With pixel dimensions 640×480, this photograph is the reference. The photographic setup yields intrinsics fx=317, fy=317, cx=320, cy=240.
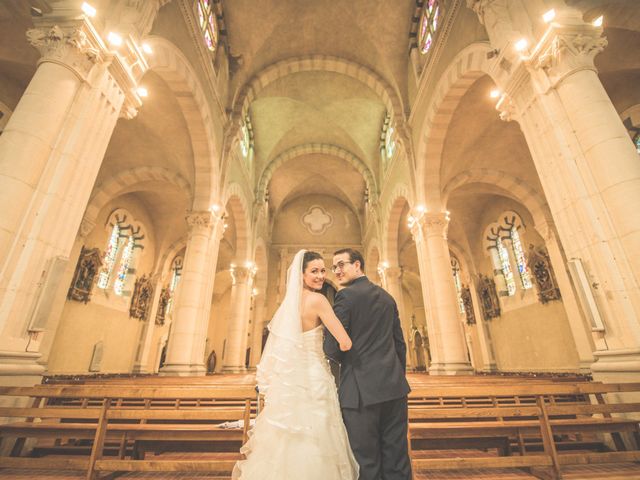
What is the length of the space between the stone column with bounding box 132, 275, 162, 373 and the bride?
50.8ft

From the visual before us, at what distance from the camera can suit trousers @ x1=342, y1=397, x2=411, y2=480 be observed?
4.96 ft

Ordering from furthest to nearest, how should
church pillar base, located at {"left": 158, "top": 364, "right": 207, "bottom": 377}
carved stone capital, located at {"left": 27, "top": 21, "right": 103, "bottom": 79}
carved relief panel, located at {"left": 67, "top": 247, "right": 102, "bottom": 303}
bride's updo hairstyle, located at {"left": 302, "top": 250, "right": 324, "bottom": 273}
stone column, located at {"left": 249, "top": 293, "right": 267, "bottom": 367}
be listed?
1. stone column, located at {"left": 249, "top": 293, "right": 267, "bottom": 367}
2. carved relief panel, located at {"left": 67, "top": 247, "right": 102, "bottom": 303}
3. church pillar base, located at {"left": 158, "top": 364, "right": 207, "bottom": 377}
4. carved stone capital, located at {"left": 27, "top": 21, "right": 103, "bottom": 79}
5. bride's updo hairstyle, located at {"left": 302, "top": 250, "right": 324, "bottom": 273}

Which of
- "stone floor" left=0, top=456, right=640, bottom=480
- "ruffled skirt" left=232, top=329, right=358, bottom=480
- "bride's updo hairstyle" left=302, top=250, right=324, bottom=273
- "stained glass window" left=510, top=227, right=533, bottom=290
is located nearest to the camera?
"ruffled skirt" left=232, top=329, right=358, bottom=480

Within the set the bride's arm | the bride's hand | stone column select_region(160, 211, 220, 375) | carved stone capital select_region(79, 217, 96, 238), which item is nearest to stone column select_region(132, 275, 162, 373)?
carved stone capital select_region(79, 217, 96, 238)

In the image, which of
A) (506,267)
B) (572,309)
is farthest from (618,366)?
(506,267)

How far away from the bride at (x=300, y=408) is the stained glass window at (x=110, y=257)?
542 inches

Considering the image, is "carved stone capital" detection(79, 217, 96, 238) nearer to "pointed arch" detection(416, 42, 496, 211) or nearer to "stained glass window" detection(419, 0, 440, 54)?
"pointed arch" detection(416, 42, 496, 211)

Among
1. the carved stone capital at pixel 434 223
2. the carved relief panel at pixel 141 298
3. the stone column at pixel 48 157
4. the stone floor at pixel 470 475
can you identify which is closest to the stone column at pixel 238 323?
the carved relief panel at pixel 141 298

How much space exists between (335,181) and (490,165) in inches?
412

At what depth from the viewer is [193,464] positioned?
7.60 ft

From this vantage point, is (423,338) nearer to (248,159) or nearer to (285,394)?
(248,159)

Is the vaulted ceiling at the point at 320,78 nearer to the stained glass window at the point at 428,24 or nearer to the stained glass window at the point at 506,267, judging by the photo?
the stained glass window at the point at 428,24

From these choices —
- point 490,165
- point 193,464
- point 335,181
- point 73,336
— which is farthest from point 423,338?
point 193,464

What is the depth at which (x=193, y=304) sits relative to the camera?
8383 mm
